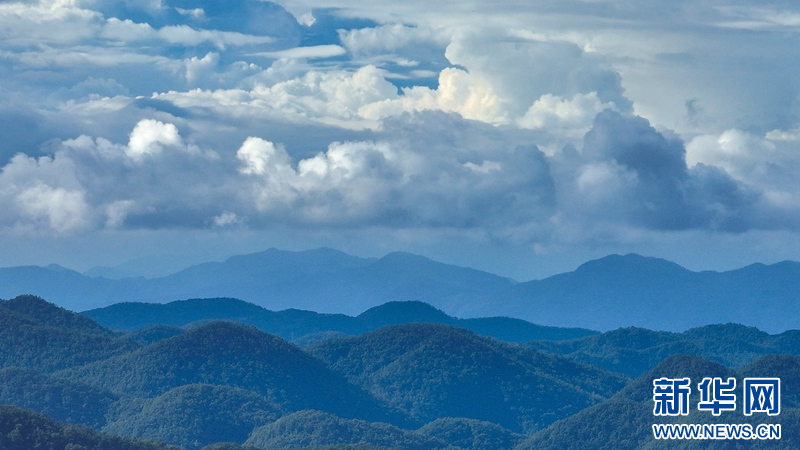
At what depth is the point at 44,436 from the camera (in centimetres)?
12012

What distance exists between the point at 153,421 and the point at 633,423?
77.4 m

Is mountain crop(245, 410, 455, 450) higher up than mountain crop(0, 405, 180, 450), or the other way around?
mountain crop(245, 410, 455, 450)

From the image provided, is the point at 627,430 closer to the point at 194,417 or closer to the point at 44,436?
the point at 194,417

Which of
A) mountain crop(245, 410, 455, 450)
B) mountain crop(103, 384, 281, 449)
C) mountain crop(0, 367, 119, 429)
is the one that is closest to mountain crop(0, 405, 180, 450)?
mountain crop(245, 410, 455, 450)

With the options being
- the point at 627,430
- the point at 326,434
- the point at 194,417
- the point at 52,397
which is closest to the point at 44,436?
the point at 326,434

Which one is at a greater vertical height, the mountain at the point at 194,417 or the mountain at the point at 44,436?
the mountain at the point at 194,417

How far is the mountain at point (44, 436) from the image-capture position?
386ft

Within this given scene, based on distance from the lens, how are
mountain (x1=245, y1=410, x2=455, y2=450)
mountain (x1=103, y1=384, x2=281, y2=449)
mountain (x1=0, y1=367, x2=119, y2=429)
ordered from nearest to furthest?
mountain (x1=245, y1=410, x2=455, y2=450) < mountain (x1=103, y1=384, x2=281, y2=449) < mountain (x1=0, y1=367, x2=119, y2=429)

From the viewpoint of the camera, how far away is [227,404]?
193750mm

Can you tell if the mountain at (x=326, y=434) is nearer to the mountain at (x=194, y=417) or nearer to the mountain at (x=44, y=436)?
the mountain at (x=194, y=417)

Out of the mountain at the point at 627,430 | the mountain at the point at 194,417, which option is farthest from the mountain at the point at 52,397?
the mountain at the point at 627,430

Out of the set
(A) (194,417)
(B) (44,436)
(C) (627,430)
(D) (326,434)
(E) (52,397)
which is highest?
(C) (627,430)

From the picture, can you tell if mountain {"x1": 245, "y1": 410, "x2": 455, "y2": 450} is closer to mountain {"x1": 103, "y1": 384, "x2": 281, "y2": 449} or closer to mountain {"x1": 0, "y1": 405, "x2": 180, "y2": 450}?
mountain {"x1": 103, "y1": 384, "x2": 281, "y2": 449}

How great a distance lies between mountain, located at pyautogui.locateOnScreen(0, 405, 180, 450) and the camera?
117625mm
